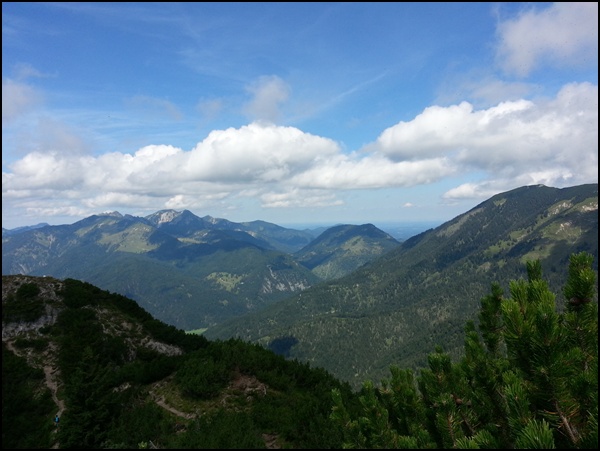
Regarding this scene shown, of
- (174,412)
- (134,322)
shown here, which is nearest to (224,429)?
(174,412)

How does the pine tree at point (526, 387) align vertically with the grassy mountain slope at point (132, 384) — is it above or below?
above

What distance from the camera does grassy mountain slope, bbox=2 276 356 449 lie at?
1056 inches

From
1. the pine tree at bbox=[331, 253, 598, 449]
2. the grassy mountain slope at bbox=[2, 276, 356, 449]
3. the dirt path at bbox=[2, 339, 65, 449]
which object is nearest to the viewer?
the pine tree at bbox=[331, 253, 598, 449]

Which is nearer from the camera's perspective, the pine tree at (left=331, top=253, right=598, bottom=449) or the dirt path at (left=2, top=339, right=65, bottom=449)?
the pine tree at (left=331, top=253, right=598, bottom=449)

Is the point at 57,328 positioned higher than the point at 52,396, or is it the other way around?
the point at 57,328

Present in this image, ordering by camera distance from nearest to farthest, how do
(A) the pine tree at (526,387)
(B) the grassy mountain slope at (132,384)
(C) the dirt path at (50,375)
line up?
(A) the pine tree at (526,387) < (B) the grassy mountain slope at (132,384) < (C) the dirt path at (50,375)

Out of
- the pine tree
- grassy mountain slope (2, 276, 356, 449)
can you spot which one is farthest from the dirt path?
the pine tree

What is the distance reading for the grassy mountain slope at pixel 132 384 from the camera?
2683cm

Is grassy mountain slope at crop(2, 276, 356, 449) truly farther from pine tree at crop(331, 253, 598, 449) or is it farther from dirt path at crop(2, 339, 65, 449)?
pine tree at crop(331, 253, 598, 449)

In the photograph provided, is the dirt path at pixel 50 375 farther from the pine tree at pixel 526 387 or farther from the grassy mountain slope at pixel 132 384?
the pine tree at pixel 526 387

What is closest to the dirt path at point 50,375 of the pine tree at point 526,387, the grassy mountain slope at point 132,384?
the grassy mountain slope at point 132,384

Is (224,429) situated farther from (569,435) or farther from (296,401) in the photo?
(569,435)

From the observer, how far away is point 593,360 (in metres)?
7.11

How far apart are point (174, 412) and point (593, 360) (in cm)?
3590
